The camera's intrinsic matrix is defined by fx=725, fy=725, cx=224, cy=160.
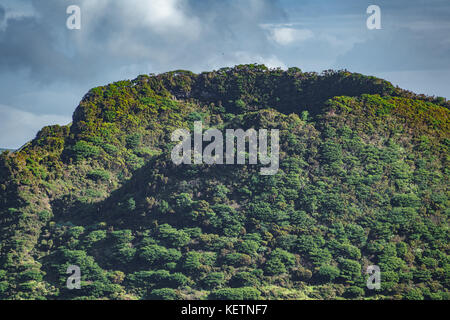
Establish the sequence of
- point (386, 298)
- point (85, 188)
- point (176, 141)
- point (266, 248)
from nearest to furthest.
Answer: point (386, 298)
point (266, 248)
point (85, 188)
point (176, 141)

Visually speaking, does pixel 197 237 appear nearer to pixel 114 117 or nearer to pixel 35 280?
pixel 35 280

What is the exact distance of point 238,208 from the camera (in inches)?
2463

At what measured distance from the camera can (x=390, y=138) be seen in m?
69.6

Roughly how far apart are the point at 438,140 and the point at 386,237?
14.5 m

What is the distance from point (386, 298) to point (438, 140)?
70.3 feet

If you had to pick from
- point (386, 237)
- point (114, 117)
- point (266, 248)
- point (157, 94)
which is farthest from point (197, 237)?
point (157, 94)

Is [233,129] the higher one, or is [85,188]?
[233,129]

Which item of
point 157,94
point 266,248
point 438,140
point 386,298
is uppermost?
point 157,94

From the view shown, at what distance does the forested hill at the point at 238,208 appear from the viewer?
5650 centimetres

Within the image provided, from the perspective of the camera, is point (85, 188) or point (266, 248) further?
point (85, 188)

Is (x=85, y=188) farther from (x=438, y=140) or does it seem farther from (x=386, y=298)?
(x=438, y=140)

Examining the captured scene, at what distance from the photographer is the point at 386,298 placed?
54094 mm

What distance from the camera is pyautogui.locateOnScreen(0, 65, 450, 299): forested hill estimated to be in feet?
185

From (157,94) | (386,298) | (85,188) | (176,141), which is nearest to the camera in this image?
(386,298)
